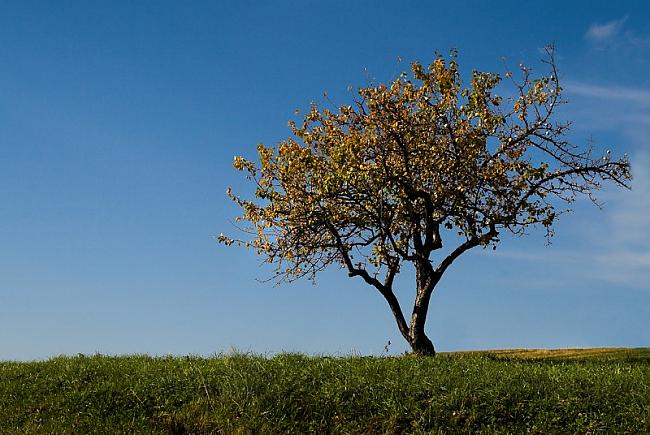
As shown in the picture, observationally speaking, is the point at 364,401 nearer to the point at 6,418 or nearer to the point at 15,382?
the point at 6,418

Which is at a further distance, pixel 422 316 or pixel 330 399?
pixel 422 316

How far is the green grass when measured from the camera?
15547mm

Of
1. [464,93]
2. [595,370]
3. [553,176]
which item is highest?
[464,93]

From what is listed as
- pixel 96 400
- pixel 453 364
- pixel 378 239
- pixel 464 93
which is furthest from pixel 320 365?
pixel 464 93

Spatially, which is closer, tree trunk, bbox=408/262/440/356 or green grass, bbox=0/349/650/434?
green grass, bbox=0/349/650/434

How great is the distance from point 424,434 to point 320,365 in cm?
467

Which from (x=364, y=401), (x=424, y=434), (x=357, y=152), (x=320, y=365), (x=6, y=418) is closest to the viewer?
(x=424, y=434)

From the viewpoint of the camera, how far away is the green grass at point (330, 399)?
15.5m

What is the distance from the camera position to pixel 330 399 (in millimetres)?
16406

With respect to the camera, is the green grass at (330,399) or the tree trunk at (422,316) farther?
the tree trunk at (422,316)

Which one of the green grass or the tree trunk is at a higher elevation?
the tree trunk

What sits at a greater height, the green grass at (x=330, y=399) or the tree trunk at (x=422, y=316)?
the tree trunk at (x=422, y=316)

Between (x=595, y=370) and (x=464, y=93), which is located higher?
(x=464, y=93)

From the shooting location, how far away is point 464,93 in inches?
1048
